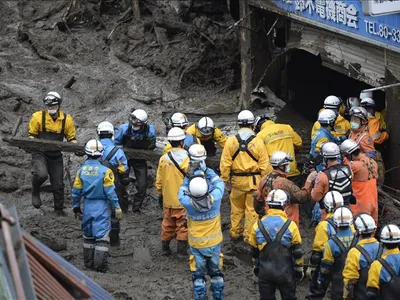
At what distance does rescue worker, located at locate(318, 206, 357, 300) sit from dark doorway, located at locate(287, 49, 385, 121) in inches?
315

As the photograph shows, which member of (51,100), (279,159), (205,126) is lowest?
(205,126)

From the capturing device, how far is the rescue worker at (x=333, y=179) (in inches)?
471

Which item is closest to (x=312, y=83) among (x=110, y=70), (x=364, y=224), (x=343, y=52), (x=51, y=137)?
(x=343, y=52)

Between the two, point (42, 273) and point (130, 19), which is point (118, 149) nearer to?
point (42, 273)

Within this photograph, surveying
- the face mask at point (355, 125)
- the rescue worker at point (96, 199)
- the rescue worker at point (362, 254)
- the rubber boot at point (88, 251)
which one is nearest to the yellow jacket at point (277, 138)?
the face mask at point (355, 125)

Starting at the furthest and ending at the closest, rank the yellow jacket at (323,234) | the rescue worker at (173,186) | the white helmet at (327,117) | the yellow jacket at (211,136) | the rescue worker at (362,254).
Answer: the yellow jacket at (211,136), the white helmet at (327,117), the rescue worker at (173,186), the yellow jacket at (323,234), the rescue worker at (362,254)

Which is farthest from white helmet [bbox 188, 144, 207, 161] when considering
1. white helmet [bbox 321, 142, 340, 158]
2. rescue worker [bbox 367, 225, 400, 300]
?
rescue worker [bbox 367, 225, 400, 300]

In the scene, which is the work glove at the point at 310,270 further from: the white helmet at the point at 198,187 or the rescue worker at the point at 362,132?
the rescue worker at the point at 362,132

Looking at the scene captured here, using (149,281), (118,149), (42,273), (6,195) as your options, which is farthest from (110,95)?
(42,273)

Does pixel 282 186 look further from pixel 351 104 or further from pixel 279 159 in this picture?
pixel 351 104

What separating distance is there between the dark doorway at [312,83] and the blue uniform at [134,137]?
5046 mm

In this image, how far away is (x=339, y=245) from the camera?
34.8 feet

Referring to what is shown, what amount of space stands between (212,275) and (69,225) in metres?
3.65

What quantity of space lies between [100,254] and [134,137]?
2.43 metres
